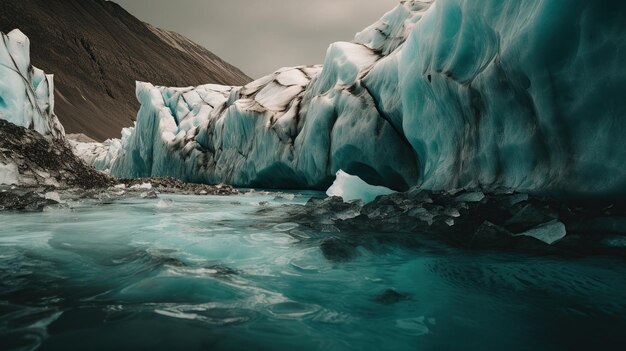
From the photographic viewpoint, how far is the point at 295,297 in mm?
2115

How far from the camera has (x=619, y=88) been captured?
2.84 m

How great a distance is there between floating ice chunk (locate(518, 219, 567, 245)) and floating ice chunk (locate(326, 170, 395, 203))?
12.8ft

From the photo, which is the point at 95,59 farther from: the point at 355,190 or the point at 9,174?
the point at 355,190

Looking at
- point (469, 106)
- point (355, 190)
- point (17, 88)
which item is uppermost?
point (17, 88)

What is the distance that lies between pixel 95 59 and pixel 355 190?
354 feet

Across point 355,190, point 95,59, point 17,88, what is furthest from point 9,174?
point 95,59

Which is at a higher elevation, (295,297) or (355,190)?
(355,190)

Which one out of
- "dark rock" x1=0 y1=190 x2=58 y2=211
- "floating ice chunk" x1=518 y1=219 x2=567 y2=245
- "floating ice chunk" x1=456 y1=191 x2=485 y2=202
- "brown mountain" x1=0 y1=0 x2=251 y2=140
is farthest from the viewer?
"brown mountain" x1=0 y1=0 x2=251 y2=140

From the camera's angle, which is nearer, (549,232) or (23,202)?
(549,232)

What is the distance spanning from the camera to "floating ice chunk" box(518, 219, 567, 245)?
2.93 metres

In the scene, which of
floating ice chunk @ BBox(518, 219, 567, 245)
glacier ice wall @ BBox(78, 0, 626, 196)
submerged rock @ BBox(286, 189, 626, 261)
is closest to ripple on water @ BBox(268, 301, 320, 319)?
submerged rock @ BBox(286, 189, 626, 261)

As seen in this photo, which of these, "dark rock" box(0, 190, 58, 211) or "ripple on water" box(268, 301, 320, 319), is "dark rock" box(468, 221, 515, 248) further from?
"dark rock" box(0, 190, 58, 211)

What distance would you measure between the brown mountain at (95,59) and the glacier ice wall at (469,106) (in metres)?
76.7

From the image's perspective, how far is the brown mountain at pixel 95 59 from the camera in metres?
85.8
